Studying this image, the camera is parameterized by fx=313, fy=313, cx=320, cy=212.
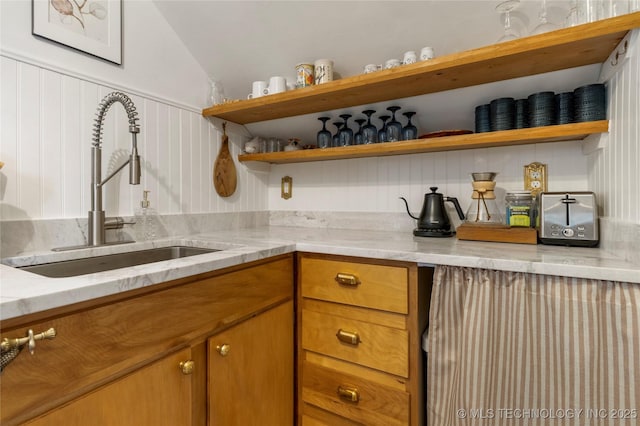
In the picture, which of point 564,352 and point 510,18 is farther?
point 510,18

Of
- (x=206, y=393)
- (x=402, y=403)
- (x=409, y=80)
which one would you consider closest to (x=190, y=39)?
(x=409, y=80)

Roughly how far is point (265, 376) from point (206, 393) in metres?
0.25

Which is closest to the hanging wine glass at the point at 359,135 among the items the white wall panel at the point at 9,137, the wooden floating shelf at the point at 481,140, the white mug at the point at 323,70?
the wooden floating shelf at the point at 481,140

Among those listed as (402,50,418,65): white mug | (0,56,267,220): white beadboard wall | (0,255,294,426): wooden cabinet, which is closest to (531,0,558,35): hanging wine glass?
(402,50,418,65): white mug

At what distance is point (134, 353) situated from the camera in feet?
2.47

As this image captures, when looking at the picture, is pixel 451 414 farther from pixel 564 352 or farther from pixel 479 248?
pixel 479 248

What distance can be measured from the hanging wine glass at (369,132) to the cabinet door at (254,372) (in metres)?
0.93

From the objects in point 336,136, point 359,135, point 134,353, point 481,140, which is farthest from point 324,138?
point 134,353

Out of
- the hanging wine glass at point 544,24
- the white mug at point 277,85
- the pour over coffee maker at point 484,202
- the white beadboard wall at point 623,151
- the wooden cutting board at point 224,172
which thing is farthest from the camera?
the wooden cutting board at point 224,172

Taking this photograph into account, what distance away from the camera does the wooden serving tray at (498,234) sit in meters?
1.26

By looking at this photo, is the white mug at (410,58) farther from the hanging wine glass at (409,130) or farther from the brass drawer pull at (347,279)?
the brass drawer pull at (347,279)

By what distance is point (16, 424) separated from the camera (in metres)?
0.57

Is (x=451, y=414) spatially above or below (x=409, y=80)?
below

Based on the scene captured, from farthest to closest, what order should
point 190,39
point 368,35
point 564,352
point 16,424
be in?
1. point 190,39
2. point 368,35
3. point 564,352
4. point 16,424
